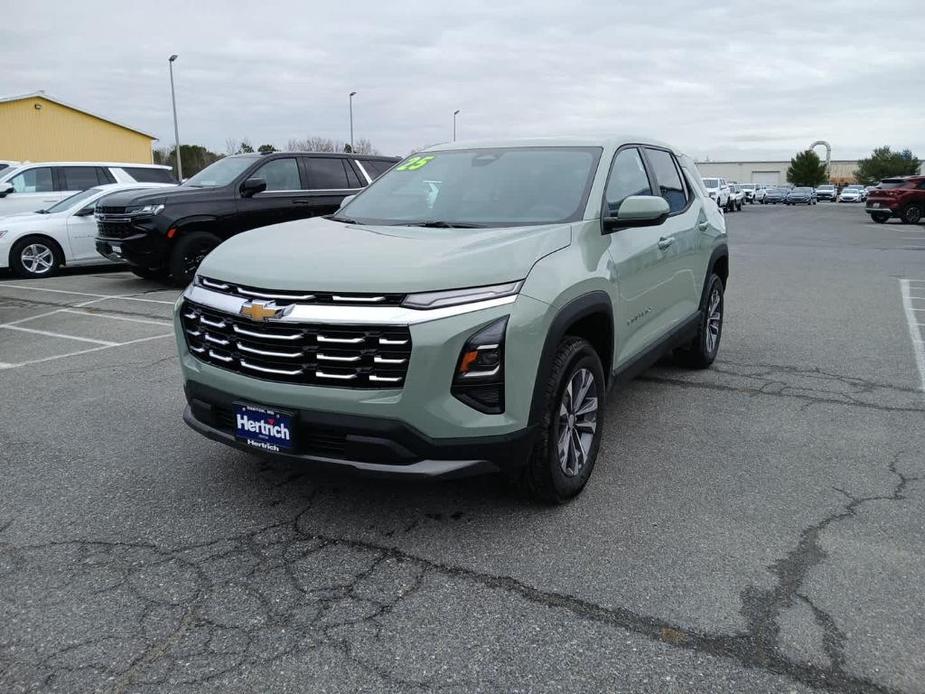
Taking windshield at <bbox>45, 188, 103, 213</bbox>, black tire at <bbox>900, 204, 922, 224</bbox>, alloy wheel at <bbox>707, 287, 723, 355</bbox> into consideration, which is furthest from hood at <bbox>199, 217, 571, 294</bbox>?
black tire at <bbox>900, 204, 922, 224</bbox>

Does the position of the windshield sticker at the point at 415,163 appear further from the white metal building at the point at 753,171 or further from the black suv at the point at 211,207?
the white metal building at the point at 753,171

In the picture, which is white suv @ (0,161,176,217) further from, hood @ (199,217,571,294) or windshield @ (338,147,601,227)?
hood @ (199,217,571,294)

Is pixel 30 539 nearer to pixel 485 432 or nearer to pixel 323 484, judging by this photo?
pixel 323 484

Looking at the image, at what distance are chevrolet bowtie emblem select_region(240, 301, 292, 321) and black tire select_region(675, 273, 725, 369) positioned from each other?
12.3 ft

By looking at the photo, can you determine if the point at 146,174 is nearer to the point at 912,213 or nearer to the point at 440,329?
the point at 440,329

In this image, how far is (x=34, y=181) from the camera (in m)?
14.7

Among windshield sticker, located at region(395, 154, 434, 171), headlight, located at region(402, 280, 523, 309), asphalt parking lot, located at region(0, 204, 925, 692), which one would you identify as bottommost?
asphalt parking lot, located at region(0, 204, 925, 692)

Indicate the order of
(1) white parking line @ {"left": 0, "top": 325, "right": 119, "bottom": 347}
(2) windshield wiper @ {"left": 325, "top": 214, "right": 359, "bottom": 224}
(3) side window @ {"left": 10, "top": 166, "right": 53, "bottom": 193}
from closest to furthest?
(2) windshield wiper @ {"left": 325, "top": 214, "right": 359, "bottom": 224} < (1) white parking line @ {"left": 0, "top": 325, "right": 119, "bottom": 347} < (3) side window @ {"left": 10, "top": 166, "right": 53, "bottom": 193}

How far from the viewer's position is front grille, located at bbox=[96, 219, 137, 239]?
33.8ft

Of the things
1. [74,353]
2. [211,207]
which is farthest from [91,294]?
[74,353]

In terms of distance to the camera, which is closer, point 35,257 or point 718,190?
point 35,257

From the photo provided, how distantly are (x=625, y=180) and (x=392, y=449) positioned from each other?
247 cm

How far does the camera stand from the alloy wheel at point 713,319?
625cm

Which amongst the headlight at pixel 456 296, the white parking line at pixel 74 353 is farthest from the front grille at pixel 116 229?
the headlight at pixel 456 296
